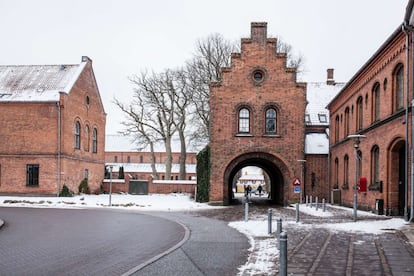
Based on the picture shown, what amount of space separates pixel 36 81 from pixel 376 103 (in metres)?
28.8

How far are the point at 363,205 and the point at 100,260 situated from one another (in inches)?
706

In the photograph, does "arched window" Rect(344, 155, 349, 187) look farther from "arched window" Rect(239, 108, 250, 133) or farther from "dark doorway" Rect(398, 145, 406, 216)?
"dark doorway" Rect(398, 145, 406, 216)

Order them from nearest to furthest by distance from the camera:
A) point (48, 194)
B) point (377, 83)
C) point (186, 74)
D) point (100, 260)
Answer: point (100, 260) → point (377, 83) → point (48, 194) → point (186, 74)

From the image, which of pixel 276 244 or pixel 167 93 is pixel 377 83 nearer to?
pixel 276 244

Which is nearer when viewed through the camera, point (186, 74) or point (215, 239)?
point (215, 239)

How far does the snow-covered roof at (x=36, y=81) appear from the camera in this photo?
39844mm

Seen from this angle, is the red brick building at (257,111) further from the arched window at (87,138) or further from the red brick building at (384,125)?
the arched window at (87,138)

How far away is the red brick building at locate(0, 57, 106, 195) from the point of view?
3866 cm

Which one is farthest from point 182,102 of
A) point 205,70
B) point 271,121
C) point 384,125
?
point 384,125

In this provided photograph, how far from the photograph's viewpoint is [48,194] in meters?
38.2

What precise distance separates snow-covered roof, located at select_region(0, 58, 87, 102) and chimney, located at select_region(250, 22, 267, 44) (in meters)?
16.0

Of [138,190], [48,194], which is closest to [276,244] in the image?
[48,194]

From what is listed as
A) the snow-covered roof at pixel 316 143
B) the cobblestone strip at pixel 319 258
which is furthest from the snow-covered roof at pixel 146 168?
the cobblestone strip at pixel 319 258

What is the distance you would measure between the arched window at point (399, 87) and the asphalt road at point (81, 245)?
10388mm
